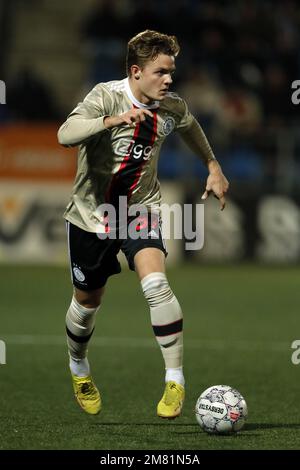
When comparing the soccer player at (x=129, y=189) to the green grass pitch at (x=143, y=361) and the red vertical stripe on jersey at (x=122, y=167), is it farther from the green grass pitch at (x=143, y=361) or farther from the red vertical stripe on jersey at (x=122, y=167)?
the green grass pitch at (x=143, y=361)

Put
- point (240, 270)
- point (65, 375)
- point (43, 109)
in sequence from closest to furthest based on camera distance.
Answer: point (65, 375) < point (240, 270) < point (43, 109)

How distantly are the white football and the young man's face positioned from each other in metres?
1.63

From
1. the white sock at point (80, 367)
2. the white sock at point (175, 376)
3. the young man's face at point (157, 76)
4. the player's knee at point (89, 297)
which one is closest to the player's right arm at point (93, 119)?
the young man's face at point (157, 76)

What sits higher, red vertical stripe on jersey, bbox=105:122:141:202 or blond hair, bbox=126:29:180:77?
blond hair, bbox=126:29:180:77

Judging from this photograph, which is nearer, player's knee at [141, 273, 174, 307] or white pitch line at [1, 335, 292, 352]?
player's knee at [141, 273, 174, 307]

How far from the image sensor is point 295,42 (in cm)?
2072

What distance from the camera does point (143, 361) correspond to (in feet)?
29.7

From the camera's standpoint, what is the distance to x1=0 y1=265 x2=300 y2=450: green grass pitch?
5668 mm

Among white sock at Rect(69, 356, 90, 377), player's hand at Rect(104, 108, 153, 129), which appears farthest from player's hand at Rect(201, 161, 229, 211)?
white sock at Rect(69, 356, 90, 377)

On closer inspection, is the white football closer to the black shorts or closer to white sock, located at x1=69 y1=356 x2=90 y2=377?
the black shorts
